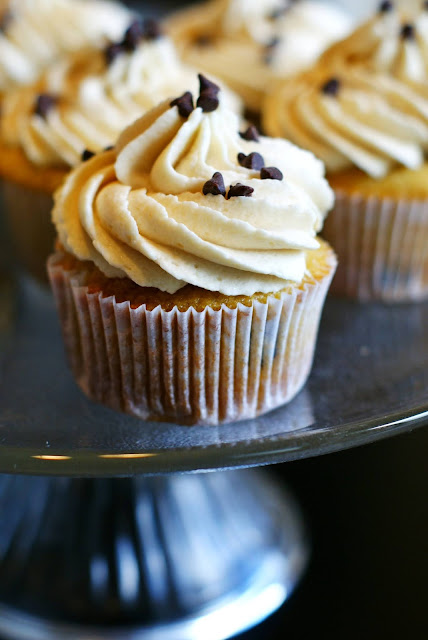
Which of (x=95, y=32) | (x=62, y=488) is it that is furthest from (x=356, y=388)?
(x=95, y=32)

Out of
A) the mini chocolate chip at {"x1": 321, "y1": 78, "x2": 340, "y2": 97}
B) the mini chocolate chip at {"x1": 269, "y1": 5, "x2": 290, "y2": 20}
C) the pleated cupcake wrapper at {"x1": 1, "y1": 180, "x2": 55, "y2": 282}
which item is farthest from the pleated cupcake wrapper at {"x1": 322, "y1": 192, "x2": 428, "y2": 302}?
the mini chocolate chip at {"x1": 269, "y1": 5, "x2": 290, "y2": 20}

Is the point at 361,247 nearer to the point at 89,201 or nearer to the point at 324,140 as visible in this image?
the point at 324,140

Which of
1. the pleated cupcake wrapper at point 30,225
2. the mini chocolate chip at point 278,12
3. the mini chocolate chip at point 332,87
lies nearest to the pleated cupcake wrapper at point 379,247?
the mini chocolate chip at point 332,87

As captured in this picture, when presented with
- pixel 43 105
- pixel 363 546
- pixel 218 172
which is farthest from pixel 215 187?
pixel 363 546

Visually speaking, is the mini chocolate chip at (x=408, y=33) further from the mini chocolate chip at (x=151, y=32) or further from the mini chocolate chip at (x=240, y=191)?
the mini chocolate chip at (x=240, y=191)

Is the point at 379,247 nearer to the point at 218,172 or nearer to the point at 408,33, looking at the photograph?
the point at 408,33

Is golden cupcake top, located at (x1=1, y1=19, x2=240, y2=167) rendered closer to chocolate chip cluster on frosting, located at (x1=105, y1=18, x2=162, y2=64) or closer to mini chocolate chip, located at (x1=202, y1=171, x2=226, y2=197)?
chocolate chip cluster on frosting, located at (x1=105, y1=18, x2=162, y2=64)
